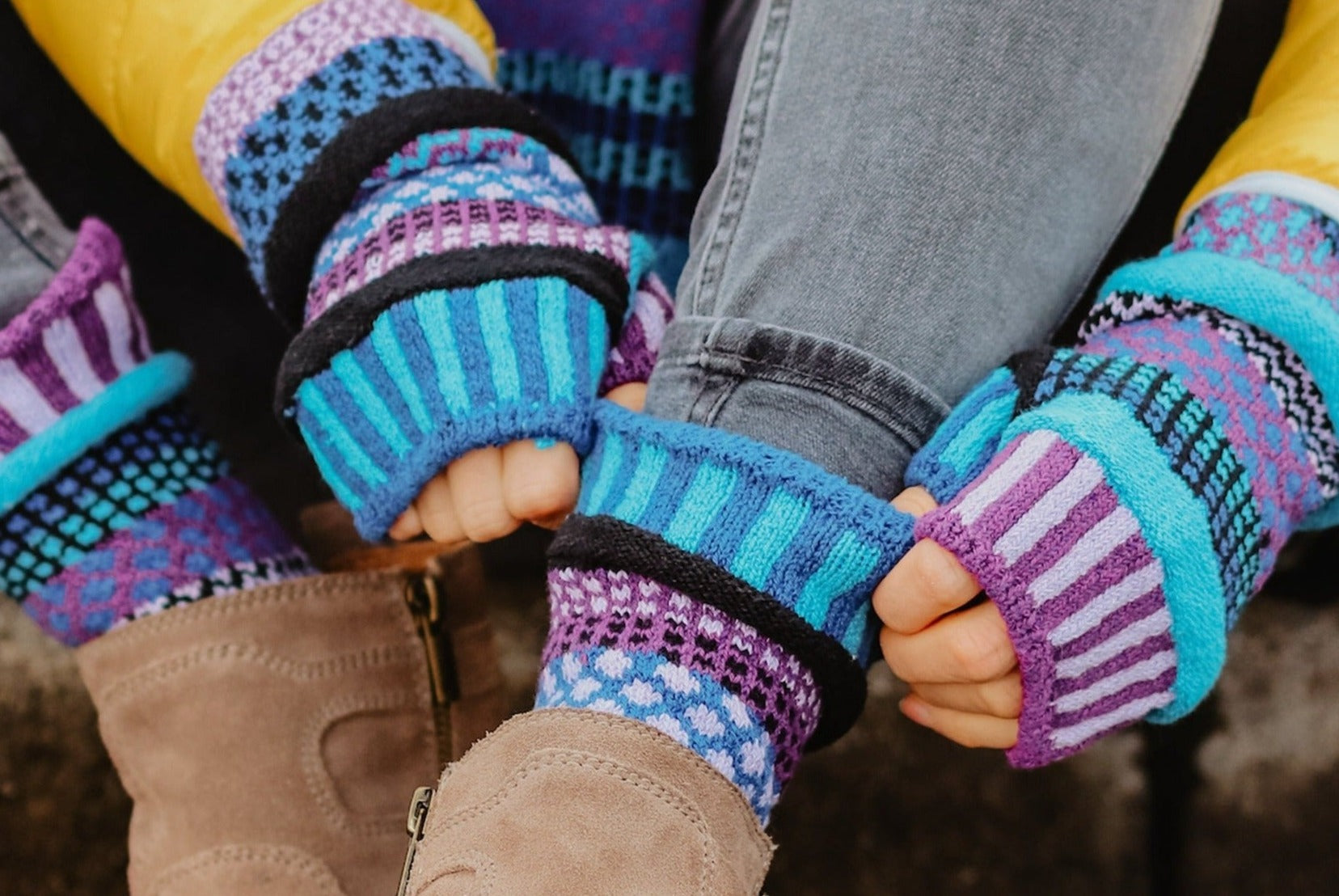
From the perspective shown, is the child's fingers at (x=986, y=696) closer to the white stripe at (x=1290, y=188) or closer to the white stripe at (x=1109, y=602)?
the white stripe at (x=1109, y=602)

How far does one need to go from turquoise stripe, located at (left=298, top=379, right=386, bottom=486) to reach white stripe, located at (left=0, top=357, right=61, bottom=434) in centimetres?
17

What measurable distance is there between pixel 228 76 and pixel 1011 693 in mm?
463

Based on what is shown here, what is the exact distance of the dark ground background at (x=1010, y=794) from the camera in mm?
820

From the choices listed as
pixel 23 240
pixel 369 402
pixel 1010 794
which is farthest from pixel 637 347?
pixel 1010 794

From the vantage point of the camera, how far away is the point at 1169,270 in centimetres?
47

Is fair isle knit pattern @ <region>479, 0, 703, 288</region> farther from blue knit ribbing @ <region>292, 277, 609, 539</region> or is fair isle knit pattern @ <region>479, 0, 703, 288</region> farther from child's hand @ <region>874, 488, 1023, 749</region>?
child's hand @ <region>874, 488, 1023, 749</region>

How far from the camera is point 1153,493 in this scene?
41 centimetres

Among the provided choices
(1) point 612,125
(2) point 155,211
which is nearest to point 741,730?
(1) point 612,125

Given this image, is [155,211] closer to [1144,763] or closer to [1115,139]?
[1115,139]

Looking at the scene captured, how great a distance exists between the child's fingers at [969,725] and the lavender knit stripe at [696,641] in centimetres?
7

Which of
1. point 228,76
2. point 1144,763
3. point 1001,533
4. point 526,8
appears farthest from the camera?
point 1144,763

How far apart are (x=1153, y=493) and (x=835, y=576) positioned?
126 millimetres

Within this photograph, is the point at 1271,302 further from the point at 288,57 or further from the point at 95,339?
the point at 95,339

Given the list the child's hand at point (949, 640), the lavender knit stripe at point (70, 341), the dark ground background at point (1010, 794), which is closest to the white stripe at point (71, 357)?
the lavender knit stripe at point (70, 341)
